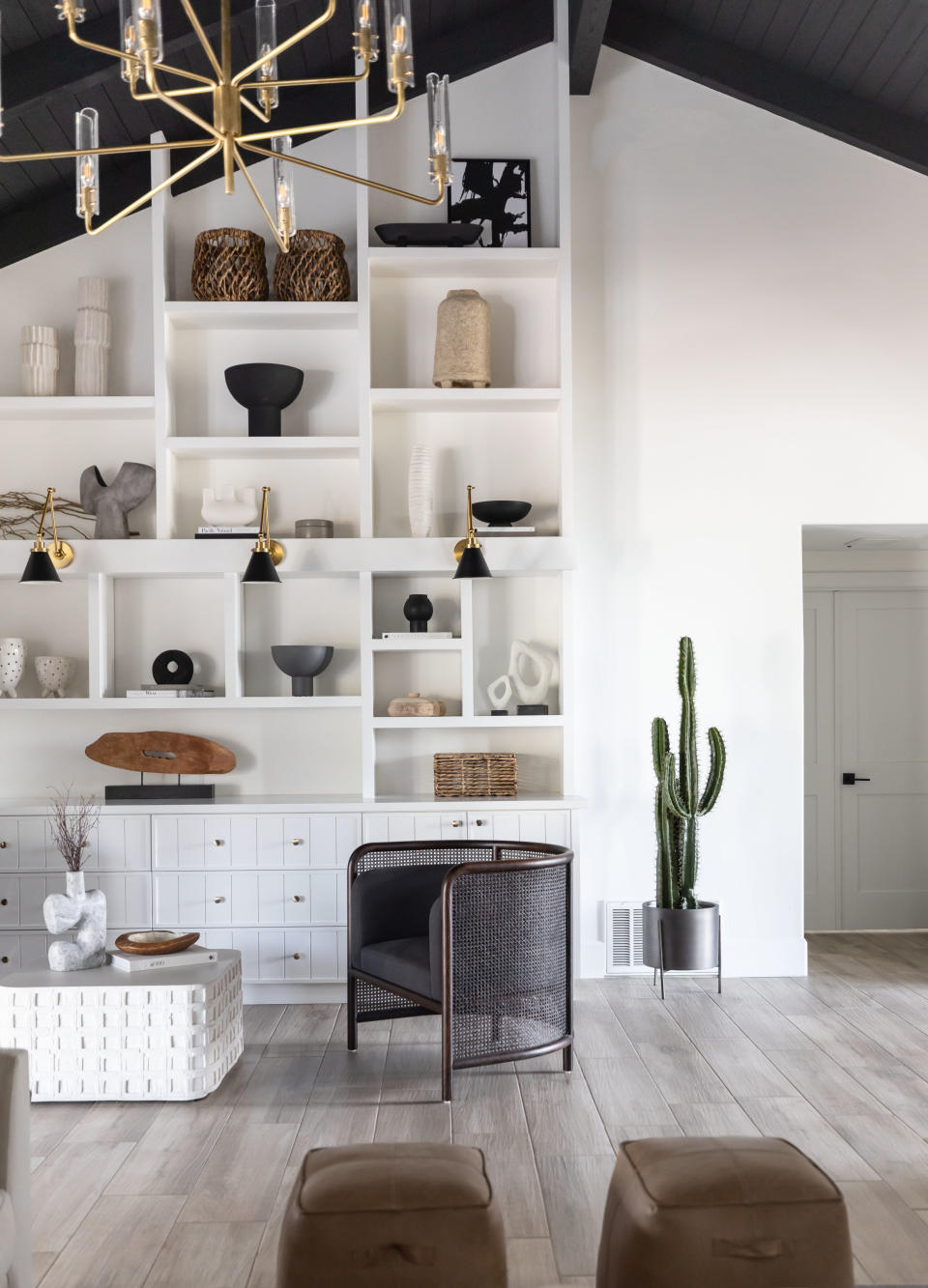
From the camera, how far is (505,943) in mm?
3811

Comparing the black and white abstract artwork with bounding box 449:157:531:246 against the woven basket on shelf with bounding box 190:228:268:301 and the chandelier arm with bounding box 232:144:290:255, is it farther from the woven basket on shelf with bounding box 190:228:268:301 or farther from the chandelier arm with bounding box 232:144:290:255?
the chandelier arm with bounding box 232:144:290:255

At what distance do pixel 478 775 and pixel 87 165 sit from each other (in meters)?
3.06

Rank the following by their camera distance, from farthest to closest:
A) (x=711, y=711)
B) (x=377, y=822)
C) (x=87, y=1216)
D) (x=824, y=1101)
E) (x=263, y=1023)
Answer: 1. (x=711, y=711)
2. (x=377, y=822)
3. (x=263, y=1023)
4. (x=824, y=1101)
5. (x=87, y=1216)

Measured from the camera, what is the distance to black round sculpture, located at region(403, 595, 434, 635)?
205 inches

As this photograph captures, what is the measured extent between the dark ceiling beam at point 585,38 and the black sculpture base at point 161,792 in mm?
3634

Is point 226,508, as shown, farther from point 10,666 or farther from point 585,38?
point 585,38

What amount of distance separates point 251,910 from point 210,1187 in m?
1.88

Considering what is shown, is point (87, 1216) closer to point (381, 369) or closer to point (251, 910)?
point (251, 910)

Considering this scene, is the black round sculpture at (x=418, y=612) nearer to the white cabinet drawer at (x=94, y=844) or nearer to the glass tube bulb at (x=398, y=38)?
the white cabinet drawer at (x=94, y=844)

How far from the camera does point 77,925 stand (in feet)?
13.2

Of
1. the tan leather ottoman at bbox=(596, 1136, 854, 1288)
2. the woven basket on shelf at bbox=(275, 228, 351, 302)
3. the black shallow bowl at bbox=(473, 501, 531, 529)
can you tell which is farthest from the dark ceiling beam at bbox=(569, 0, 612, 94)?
the tan leather ottoman at bbox=(596, 1136, 854, 1288)

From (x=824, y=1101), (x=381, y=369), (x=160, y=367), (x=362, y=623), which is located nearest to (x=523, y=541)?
(x=362, y=623)

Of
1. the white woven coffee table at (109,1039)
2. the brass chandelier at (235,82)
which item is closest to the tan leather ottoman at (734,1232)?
the white woven coffee table at (109,1039)

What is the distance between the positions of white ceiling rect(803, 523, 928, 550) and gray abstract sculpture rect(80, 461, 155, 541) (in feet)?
10.2
